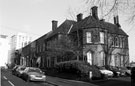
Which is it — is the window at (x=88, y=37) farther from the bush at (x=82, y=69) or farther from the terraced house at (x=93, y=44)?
the bush at (x=82, y=69)

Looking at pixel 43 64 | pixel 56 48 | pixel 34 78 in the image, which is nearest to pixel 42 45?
pixel 43 64

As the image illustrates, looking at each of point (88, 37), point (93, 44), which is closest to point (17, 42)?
point (88, 37)

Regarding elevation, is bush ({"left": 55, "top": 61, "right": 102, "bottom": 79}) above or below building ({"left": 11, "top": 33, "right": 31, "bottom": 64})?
below

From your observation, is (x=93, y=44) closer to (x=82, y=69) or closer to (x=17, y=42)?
(x=82, y=69)

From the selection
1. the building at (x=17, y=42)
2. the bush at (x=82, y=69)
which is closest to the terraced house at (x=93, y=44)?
the bush at (x=82, y=69)

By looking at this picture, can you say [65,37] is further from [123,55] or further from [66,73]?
[123,55]

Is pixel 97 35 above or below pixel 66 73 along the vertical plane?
above

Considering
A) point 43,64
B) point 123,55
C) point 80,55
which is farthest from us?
point 43,64

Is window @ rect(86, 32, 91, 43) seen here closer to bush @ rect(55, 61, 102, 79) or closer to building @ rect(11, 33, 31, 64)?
bush @ rect(55, 61, 102, 79)

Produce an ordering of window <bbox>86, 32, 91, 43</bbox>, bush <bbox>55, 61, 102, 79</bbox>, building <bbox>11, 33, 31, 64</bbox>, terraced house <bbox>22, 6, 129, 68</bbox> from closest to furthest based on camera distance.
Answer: bush <bbox>55, 61, 102, 79</bbox>, terraced house <bbox>22, 6, 129, 68</bbox>, window <bbox>86, 32, 91, 43</bbox>, building <bbox>11, 33, 31, 64</bbox>

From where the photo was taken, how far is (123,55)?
37156 millimetres

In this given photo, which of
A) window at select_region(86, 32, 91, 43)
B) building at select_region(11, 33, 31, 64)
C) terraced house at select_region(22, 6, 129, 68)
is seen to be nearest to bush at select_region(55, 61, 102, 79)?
terraced house at select_region(22, 6, 129, 68)

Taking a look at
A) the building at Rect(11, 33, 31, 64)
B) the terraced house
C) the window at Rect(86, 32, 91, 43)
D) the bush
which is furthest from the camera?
the building at Rect(11, 33, 31, 64)

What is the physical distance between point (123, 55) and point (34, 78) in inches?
897
